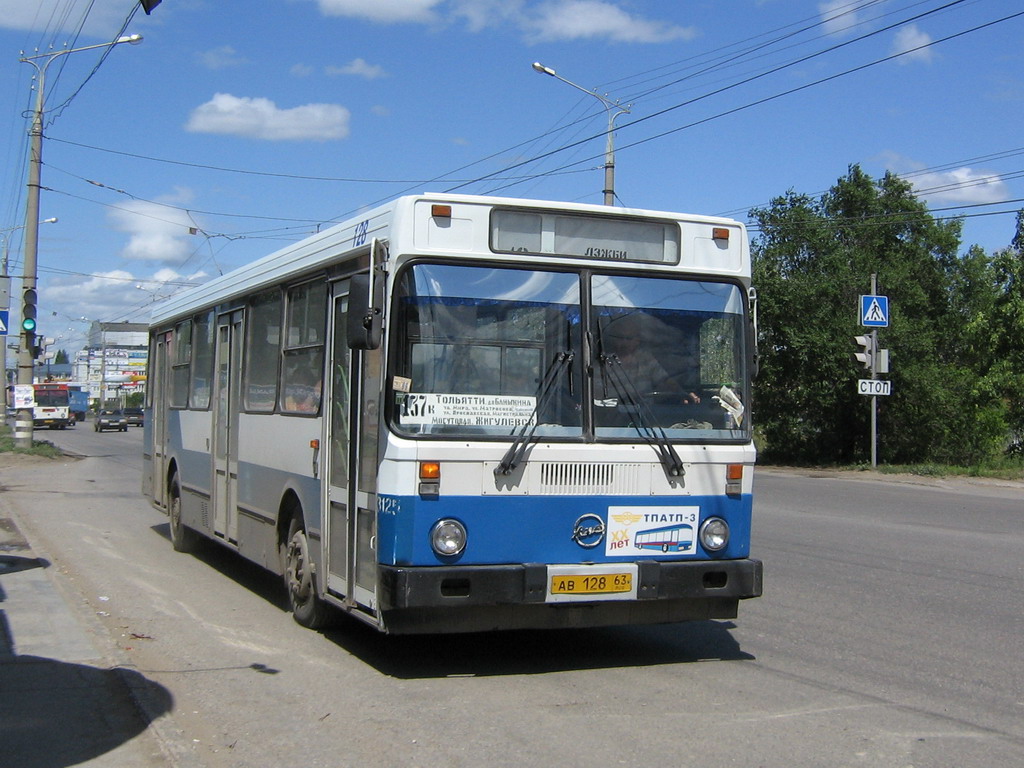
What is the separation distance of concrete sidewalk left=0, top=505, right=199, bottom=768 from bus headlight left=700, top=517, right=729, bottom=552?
3.24m

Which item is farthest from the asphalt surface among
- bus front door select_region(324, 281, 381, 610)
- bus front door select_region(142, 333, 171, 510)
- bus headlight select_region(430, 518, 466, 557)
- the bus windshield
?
bus front door select_region(142, 333, 171, 510)

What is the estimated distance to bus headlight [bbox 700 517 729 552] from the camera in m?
7.02

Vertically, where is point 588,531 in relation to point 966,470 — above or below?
above

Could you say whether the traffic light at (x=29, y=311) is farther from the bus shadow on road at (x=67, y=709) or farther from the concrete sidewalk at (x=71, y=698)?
the bus shadow on road at (x=67, y=709)

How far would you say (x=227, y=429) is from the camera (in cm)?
1041

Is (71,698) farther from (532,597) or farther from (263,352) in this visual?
(263,352)

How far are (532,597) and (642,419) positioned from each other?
1265mm

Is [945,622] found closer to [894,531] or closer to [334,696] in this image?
[334,696]

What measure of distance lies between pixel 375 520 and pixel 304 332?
220 centimetres

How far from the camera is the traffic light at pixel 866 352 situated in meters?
25.1

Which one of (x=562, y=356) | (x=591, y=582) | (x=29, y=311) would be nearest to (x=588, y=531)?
(x=591, y=582)

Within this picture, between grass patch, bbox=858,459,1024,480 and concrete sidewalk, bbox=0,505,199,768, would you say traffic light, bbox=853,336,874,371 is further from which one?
concrete sidewalk, bbox=0,505,199,768

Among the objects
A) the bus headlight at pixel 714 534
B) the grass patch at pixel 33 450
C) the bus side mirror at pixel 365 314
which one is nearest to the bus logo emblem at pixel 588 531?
the bus headlight at pixel 714 534

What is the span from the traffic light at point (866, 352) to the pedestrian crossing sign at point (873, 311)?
433 millimetres
